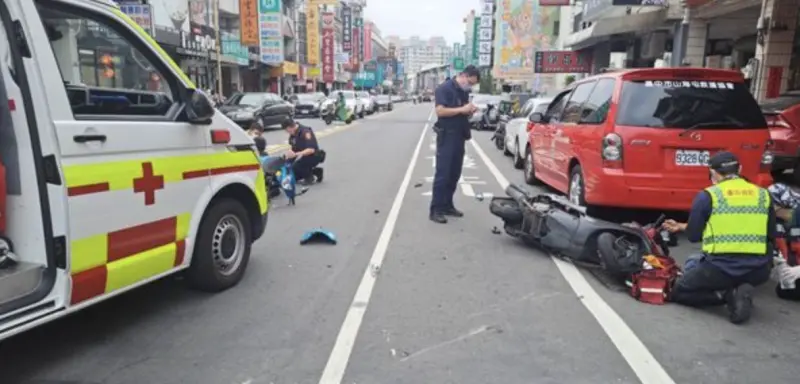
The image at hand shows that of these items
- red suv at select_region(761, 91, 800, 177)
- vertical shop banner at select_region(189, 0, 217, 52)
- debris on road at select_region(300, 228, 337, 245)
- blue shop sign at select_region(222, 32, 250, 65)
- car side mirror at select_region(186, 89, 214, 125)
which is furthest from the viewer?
blue shop sign at select_region(222, 32, 250, 65)

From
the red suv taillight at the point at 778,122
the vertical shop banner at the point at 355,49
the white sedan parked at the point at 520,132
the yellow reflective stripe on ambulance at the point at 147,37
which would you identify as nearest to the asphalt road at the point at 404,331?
the yellow reflective stripe on ambulance at the point at 147,37

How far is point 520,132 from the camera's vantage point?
12625 millimetres

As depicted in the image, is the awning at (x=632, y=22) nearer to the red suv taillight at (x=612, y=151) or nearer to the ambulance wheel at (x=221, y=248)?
the red suv taillight at (x=612, y=151)

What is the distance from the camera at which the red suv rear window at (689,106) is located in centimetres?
643

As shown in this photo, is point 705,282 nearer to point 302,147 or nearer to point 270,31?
point 302,147

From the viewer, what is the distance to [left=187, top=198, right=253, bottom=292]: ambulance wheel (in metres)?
4.61

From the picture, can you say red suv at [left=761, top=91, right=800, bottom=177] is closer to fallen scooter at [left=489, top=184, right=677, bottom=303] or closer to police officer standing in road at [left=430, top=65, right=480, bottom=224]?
police officer standing in road at [left=430, top=65, right=480, bottom=224]

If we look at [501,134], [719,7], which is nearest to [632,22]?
[719,7]

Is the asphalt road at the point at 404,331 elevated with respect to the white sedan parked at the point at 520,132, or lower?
lower

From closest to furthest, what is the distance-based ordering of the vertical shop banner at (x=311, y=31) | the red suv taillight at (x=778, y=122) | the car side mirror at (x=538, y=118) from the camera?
1. the car side mirror at (x=538, y=118)
2. the red suv taillight at (x=778, y=122)
3. the vertical shop banner at (x=311, y=31)

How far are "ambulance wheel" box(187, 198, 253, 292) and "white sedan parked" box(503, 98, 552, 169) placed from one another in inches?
297

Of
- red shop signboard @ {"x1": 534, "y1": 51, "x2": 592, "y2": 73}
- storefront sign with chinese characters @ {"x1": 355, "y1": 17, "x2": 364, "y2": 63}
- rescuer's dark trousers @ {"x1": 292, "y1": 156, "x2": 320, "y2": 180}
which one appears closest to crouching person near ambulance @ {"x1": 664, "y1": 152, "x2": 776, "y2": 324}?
rescuer's dark trousers @ {"x1": 292, "y1": 156, "x2": 320, "y2": 180}

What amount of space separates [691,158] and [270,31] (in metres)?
40.2

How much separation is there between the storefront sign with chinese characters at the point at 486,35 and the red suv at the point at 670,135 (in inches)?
2858
